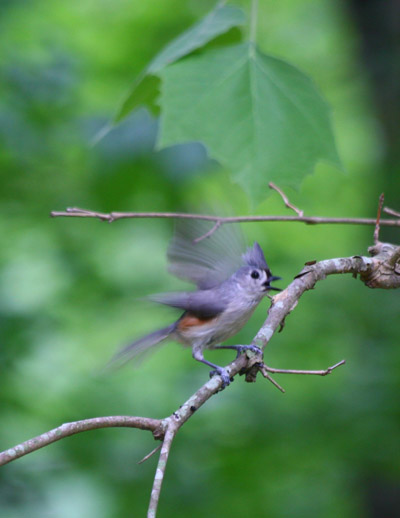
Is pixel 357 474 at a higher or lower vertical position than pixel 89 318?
lower

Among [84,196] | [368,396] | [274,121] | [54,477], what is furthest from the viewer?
[84,196]

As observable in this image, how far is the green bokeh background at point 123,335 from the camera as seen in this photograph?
3027 millimetres

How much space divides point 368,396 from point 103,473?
1.32 meters

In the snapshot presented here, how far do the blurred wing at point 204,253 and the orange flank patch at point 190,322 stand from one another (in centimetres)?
10

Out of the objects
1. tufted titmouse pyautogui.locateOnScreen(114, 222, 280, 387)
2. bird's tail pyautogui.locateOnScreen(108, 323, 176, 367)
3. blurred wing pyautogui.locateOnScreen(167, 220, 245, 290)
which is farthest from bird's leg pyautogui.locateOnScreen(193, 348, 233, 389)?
blurred wing pyautogui.locateOnScreen(167, 220, 245, 290)

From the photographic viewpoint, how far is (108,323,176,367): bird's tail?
1.86 metres

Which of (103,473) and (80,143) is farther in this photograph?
(80,143)

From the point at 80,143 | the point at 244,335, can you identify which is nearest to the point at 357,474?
the point at 244,335

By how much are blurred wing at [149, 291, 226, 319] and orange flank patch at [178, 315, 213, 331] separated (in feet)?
0.11

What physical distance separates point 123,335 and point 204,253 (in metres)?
1.78

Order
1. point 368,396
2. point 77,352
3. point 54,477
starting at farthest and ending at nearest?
point 77,352, point 368,396, point 54,477

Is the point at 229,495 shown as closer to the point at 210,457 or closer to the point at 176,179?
the point at 210,457

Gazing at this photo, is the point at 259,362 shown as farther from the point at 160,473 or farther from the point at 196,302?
the point at 196,302

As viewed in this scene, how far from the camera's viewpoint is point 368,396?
3174mm
